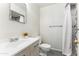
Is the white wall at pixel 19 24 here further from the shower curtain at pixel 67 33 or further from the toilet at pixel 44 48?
the shower curtain at pixel 67 33

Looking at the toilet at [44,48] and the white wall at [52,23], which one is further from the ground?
the white wall at [52,23]

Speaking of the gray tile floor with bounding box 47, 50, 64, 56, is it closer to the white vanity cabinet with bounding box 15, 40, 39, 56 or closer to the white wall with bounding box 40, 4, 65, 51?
the white wall with bounding box 40, 4, 65, 51

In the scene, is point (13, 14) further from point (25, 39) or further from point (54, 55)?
point (54, 55)

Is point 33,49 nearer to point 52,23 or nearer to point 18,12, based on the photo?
point 52,23

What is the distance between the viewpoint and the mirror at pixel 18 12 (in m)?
1.26

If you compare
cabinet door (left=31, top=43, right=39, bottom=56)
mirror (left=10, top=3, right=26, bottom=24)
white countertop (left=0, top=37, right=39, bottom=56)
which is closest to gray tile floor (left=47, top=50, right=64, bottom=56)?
cabinet door (left=31, top=43, right=39, bottom=56)

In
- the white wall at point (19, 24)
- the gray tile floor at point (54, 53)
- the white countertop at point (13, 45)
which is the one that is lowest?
the gray tile floor at point (54, 53)

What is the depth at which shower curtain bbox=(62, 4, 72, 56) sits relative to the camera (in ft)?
4.06

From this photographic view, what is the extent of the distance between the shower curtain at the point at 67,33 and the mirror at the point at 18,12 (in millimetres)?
600

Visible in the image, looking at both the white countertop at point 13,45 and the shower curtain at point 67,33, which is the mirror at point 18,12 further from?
the shower curtain at point 67,33

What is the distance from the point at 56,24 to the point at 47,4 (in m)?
0.31

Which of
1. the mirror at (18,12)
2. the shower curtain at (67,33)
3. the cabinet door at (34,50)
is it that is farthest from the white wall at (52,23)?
the mirror at (18,12)

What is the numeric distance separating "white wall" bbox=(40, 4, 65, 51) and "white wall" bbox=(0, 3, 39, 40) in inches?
3.4

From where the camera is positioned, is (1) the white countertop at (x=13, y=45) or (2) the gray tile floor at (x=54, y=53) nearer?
(1) the white countertop at (x=13, y=45)
